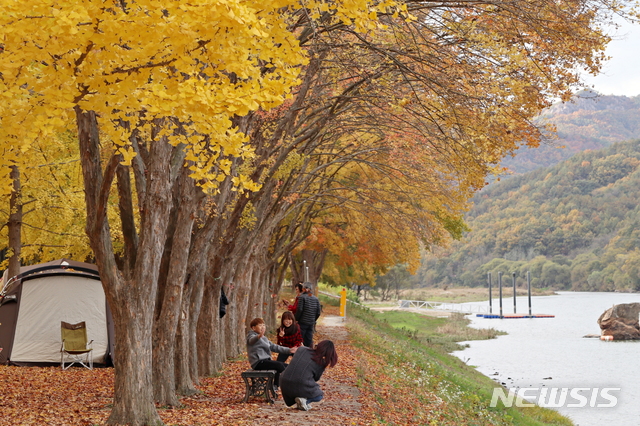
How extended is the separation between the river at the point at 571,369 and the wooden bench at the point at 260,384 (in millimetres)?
12546

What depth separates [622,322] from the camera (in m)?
44.1

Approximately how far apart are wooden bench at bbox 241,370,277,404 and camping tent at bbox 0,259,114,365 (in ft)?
23.1

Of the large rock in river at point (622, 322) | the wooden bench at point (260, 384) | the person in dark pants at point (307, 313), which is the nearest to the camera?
the wooden bench at point (260, 384)

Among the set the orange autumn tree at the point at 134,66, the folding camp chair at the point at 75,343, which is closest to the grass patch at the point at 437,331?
the folding camp chair at the point at 75,343

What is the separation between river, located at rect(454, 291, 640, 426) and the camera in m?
21.0

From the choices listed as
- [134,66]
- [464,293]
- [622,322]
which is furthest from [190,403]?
[464,293]

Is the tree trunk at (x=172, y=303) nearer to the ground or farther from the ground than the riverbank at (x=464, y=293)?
farther from the ground

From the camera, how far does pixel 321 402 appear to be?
31.5 feet

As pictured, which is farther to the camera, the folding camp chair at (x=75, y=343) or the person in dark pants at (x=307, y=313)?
the folding camp chair at (x=75, y=343)

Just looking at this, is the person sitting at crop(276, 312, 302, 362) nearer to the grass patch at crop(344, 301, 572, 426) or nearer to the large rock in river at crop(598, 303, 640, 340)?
the grass patch at crop(344, 301, 572, 426)

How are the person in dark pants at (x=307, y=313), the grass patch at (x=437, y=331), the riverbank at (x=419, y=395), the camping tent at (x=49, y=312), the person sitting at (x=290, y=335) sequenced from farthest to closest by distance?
the grass patch at (x=437, y=331), the camping tent at (x=49, y=312), the person in dark pants at (x=307, y=313), the person sitting at (x=290, y=335), the riverbank at (x=419, y=395)

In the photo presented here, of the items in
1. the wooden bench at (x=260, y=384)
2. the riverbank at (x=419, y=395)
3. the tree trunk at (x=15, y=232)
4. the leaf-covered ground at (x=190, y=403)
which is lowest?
the riverbank at (x=419, y=395)

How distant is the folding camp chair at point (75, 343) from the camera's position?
Answer: 14.9m

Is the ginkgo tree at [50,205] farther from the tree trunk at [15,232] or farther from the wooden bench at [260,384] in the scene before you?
the wooden bench at [260,384]
